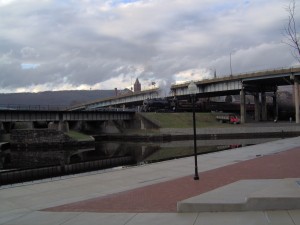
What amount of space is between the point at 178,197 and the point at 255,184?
223cm

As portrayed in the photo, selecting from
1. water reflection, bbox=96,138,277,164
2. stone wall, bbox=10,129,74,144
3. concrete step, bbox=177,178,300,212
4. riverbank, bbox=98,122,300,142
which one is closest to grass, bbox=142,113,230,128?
riverbank, bbox=98,122,300,142

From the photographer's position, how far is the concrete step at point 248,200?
8516mm

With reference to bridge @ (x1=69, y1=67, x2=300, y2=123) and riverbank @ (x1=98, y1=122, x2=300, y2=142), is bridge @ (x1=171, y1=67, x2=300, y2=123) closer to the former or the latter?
bridge @ (x1=69, y1=67, x2=300, y2=123)

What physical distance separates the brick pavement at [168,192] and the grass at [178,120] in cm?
6236

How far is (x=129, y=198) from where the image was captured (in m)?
12.5

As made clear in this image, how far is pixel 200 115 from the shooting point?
93625 mm

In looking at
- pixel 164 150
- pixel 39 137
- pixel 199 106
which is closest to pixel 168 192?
pixel 164 150

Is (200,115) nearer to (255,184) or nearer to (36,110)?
(36,110)

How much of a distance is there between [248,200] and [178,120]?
249 ft

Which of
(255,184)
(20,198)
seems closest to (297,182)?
(255,184)

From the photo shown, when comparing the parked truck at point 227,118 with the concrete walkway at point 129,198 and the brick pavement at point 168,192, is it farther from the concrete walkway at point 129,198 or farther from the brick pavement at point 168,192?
the brick pavement at point 168,192

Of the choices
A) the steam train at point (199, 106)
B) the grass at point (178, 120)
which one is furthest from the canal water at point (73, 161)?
the steam train at point (199, 106)

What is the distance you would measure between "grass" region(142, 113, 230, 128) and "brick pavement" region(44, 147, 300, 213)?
62357 mm

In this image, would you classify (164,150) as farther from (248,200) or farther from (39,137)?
(248,200)
